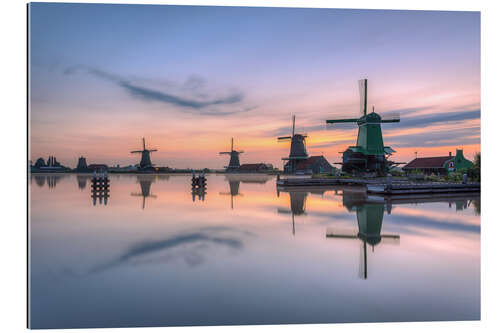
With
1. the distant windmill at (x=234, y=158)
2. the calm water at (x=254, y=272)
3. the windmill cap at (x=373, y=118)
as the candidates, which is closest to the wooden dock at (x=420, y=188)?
the calm water at (x=254, y=272)

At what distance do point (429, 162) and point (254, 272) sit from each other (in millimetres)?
35564

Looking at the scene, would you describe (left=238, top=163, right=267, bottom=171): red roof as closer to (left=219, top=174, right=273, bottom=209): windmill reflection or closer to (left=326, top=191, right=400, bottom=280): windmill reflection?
(left=219, top=174, right=273, bottom=209): windmill reflection

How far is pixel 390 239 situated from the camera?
7.81m

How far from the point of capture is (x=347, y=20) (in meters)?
6.06

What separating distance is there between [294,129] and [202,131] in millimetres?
34784

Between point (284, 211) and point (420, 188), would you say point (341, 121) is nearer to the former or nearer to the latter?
point (420, 188)

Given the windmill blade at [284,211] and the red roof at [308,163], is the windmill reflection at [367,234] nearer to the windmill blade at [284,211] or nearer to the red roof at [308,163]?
the windmill blade at [284,211]

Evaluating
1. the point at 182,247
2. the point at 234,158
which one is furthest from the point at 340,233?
the point at 234,158

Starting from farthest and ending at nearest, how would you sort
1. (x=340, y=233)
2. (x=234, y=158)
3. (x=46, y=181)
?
(x=234, y=158)
(x=46, y=181)
(x=340, y=233)

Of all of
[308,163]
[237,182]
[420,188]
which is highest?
[308,163]

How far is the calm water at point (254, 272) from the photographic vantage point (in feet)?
14.5

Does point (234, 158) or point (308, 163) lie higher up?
point (234, 158)

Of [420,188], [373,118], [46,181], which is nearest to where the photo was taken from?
[420,188]

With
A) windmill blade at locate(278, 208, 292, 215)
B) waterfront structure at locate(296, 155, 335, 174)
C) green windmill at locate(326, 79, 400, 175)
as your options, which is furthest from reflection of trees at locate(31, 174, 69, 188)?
waterfront structure at locate(296, 155, 335, 174)
